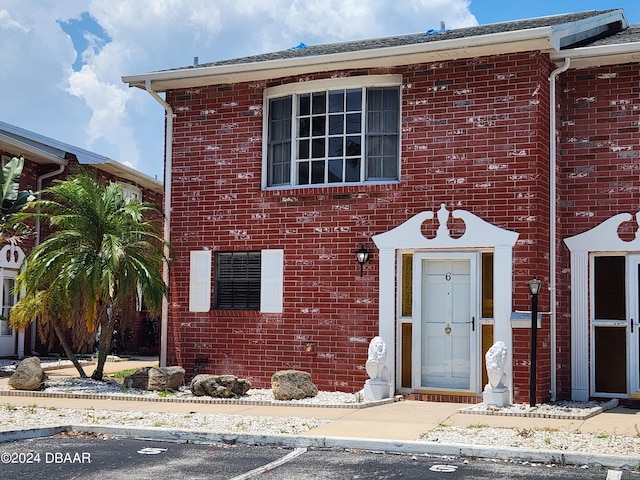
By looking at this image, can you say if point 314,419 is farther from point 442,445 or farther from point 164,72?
point 164,72

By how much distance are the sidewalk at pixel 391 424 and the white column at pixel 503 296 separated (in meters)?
1.11

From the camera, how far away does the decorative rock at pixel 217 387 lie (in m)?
12.4

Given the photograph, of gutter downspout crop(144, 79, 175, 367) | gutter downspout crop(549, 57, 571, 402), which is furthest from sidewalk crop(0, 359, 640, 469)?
gutter downspout crop(144, 79, 175, 367)

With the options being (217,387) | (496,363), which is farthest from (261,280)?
(496,363)

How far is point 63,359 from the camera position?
19.6 meters

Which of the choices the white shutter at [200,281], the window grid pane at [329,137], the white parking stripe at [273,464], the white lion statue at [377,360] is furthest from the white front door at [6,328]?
the white parking stripe at [273,464]

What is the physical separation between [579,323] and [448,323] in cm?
191

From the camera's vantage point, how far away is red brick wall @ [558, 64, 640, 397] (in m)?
12.8

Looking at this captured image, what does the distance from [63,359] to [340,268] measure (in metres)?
8.81

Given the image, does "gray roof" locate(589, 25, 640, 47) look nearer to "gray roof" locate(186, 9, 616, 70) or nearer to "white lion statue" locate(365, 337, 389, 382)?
"gray roof" locate(186, 9, 616, 70)

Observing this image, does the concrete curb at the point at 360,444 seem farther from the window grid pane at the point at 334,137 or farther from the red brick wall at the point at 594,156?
the window grid pane at the point at 334,137

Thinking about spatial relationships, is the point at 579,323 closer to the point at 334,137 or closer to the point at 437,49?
the point at 437,49

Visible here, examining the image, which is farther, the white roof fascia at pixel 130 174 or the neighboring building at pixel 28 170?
the white roof fascia at pixel 130 174

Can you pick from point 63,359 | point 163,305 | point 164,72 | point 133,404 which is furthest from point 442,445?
point 63,359
